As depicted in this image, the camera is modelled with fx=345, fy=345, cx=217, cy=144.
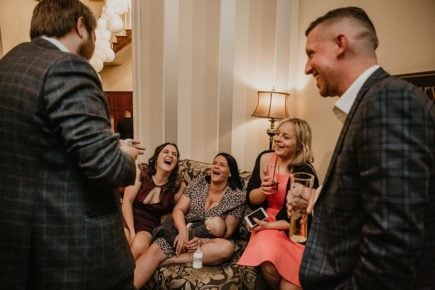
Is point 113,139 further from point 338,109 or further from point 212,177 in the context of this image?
point 212,177

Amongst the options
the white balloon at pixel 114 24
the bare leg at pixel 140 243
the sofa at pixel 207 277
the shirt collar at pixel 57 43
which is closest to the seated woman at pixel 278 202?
the sofa at pixel 207 277

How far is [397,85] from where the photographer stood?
2.49 ft

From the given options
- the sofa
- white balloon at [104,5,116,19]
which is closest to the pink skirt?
the sofa

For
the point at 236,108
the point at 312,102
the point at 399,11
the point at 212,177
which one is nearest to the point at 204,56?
the point at 236,108

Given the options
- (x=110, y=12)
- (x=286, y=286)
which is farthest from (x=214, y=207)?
(x=110, y=12)

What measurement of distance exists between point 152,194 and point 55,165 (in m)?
1.70

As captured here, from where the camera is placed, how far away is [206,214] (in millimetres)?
2531

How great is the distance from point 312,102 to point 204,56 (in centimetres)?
115

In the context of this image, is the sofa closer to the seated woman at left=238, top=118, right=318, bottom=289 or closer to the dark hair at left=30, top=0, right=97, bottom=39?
the seated woman at left=238, top=118, right=318, bottom=289

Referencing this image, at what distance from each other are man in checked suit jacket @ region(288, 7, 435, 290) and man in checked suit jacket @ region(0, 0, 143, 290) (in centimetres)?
63

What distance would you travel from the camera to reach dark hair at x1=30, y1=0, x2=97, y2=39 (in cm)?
109

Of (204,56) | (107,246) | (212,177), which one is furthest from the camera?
(204,56)

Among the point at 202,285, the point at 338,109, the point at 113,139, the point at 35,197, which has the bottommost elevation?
the point at 202,285

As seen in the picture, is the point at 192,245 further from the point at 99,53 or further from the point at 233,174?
the point at 99,53
